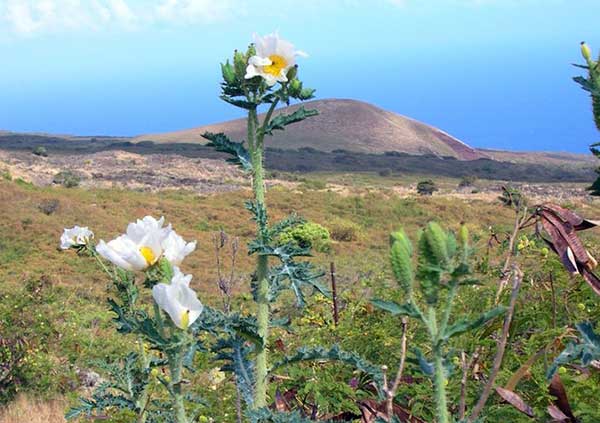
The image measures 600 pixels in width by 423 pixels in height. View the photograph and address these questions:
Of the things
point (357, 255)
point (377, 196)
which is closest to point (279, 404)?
point (357, 255)

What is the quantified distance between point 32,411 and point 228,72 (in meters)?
4.59

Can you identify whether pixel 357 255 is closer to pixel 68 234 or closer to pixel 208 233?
pixel 208 233

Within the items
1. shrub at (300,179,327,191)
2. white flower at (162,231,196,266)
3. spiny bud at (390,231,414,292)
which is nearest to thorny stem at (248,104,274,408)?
white flower at (162,231,196,266)

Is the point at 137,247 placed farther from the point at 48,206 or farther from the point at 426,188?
the point at 426,188

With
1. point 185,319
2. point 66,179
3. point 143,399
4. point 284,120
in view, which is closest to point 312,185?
point 66,179

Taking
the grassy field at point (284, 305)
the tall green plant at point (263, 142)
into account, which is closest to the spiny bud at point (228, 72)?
the tall green plant at point (263, 142)

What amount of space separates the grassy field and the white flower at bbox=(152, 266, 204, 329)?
1.89ft

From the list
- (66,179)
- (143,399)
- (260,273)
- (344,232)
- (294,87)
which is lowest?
(344,232)

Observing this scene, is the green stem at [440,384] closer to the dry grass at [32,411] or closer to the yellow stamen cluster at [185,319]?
the yellow stamen cluster at [185,319]

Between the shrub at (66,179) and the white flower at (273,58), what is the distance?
96.5 ft

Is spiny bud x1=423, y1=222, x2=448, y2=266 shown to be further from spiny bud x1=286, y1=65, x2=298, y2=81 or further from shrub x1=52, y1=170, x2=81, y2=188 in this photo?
shrub x1=52, y1=170, x2=81, y2=188

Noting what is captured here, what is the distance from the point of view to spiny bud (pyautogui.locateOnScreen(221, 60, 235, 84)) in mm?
1899

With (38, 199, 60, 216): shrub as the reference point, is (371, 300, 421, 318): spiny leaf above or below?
above

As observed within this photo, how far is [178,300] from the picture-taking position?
1306mm
